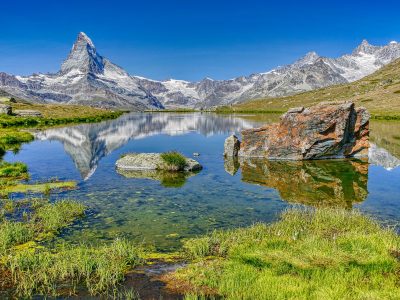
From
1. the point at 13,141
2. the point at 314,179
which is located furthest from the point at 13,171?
the point at 13,141

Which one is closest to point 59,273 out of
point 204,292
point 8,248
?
point 8,248

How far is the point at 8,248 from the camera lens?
20.6m

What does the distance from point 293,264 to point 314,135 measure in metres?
39.5

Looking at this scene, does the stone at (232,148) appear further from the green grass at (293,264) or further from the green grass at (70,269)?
the green grass at (70,269)

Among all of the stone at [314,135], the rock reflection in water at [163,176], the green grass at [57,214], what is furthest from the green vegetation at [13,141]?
the green grass at [57,214]

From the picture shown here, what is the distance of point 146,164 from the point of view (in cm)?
4662

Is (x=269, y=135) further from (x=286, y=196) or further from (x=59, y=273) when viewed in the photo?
(x=59, y=273)

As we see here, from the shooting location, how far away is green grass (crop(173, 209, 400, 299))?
48.0 ft

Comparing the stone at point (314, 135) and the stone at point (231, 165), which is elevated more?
the stone at point (314, 135)

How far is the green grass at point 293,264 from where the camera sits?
1462cm

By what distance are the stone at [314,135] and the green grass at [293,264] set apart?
32233 millimetres

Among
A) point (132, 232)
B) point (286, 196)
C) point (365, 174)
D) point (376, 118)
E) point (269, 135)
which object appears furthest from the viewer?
point (376, 118)

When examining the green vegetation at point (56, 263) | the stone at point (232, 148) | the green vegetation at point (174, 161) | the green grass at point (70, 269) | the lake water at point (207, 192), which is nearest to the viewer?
the green grass at point (70, 269)

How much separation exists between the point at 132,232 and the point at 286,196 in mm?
15264
